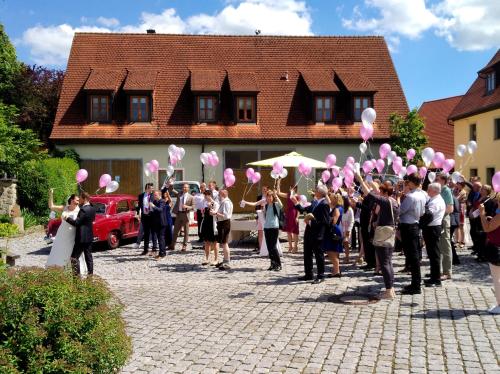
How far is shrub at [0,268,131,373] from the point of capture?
4.23 meters

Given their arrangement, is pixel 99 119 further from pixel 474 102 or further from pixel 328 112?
pixel 474 102

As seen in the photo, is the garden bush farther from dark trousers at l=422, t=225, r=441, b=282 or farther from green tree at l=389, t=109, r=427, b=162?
dark trousers at l=422, t=225, r=441, b=282

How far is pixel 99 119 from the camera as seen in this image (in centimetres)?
2717

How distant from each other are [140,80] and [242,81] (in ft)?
16.3

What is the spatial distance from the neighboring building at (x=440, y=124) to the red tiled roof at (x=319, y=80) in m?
14.1

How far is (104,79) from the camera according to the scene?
27438mm

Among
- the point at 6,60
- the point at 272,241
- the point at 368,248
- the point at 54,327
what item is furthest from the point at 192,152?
the point at 54,327

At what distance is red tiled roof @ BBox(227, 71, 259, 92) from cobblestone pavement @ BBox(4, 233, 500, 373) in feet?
55.1

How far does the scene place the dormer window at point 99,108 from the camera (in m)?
27.1

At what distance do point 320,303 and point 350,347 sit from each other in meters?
2.29

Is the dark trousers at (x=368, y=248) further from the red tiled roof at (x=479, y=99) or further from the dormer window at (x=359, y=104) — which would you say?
the red tiled roof at (x=479, y=99)

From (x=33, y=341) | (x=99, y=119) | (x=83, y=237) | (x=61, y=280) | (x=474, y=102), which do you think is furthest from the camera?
(x=474, y=102)

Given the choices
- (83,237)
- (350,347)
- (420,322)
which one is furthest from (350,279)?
(83,237)

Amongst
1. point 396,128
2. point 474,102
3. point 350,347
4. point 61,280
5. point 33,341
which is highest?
point 474,102
